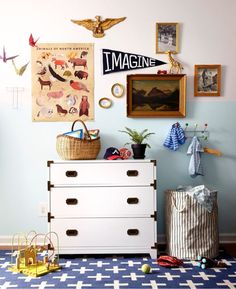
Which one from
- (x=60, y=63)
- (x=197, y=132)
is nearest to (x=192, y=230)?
(x=197, y=132)

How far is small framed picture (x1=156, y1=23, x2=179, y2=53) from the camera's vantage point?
3775 mm

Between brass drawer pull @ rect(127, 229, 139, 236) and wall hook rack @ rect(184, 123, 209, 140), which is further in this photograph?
wall hook rack @ rect(184, 123, 209, 140)

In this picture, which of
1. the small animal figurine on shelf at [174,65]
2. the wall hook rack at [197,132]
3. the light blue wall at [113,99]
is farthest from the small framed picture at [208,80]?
the wall hook rack at [197,132]

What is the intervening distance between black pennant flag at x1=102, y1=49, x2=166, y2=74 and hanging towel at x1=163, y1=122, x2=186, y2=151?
609mm

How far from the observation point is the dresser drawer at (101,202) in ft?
11.1

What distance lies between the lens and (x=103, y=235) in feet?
11.1

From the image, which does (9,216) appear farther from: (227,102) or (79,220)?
(227,102)

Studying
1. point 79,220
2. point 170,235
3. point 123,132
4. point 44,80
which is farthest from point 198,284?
point 44,80

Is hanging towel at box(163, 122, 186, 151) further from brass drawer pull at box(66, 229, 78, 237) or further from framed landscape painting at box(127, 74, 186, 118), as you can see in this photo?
brass drawer pull at box(66, 229, 78, 237)

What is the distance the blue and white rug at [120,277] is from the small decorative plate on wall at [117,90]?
144cm

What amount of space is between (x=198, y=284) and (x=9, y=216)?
1850 mm

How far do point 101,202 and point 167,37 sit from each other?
1576 mm

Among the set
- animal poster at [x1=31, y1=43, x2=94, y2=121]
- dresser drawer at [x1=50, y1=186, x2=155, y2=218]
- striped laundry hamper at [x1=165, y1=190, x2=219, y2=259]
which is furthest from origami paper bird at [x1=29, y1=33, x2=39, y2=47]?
striped laundry hamper at [x1=165, y1=190, x2=219, y2=259]

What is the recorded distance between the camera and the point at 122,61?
12.4 ft
